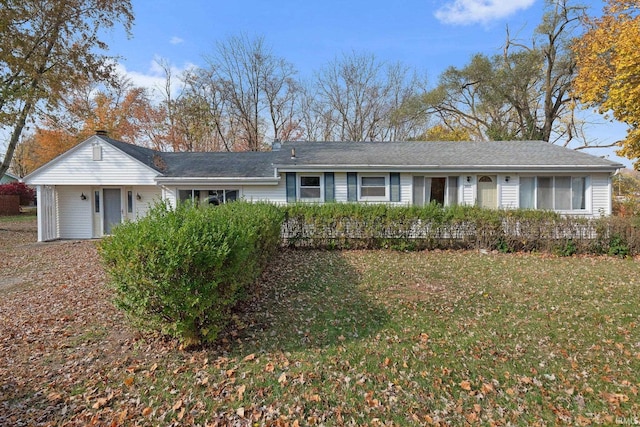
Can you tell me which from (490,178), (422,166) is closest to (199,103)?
(422,166)

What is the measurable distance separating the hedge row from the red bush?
2753 cm

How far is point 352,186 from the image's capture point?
12891 millimetres

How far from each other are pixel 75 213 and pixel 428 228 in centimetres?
1463

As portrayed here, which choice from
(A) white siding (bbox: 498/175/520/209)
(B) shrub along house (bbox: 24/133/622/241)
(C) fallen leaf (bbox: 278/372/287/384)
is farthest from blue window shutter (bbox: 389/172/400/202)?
(C) fallen leaf (bbox: 278/372/287/384)

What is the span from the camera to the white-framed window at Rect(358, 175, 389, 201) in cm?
1295

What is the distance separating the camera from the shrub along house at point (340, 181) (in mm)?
12609

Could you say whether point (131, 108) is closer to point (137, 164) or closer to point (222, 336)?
point (137, 164)

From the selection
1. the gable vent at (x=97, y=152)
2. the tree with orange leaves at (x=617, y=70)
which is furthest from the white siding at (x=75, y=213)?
the tree with orange leaves at (x=617, y=70)

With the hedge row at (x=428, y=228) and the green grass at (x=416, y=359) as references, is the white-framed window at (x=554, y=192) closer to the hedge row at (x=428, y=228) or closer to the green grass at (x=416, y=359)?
the hedge row at (x=428, y=228)

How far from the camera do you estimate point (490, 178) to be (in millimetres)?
13102

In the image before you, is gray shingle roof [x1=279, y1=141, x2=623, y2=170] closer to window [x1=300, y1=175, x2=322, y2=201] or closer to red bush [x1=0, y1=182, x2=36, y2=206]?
window [x1=300, y1=175, x2=322, y2=201]

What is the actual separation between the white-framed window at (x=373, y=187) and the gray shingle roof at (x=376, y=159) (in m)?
0.58

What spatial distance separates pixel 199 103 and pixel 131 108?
6.37m

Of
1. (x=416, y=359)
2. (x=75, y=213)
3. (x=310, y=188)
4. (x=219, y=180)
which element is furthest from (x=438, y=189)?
(x=75, y=213)
